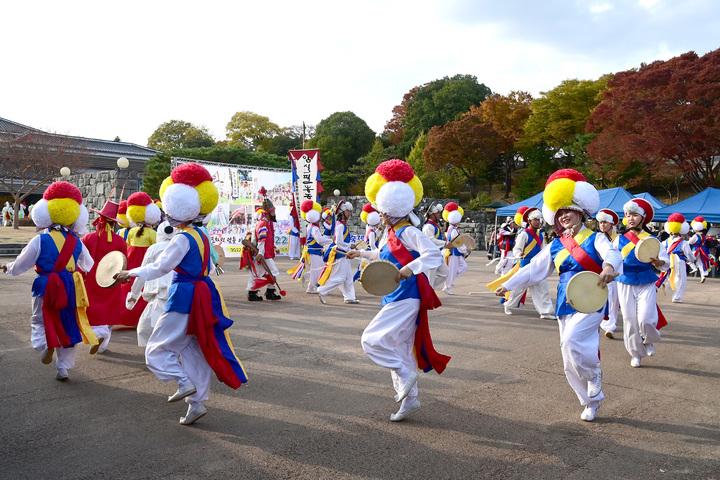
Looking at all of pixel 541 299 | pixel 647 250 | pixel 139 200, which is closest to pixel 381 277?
pixel 647 250

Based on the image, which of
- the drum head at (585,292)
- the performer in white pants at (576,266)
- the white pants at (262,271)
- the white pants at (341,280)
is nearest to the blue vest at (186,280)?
the performer in white pants at (576,266)

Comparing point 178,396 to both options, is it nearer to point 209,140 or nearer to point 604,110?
point 604,110

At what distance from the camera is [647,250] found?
637cm

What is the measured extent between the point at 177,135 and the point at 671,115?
1516 inches

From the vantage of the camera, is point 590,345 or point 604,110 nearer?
point 590,345

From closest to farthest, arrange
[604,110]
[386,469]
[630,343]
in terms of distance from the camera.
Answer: [386,469] < [630,343] < [604,110]

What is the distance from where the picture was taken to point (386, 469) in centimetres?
343

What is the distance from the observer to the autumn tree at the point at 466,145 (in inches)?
1240

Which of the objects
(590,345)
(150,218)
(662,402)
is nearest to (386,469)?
(590,345)

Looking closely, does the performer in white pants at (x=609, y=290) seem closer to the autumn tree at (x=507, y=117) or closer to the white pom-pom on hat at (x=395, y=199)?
the white pom-pom on hat at (x=395, y=199)

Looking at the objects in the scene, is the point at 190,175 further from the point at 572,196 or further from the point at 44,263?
the point at 572,196

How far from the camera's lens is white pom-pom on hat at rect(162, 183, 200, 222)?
14.1ft

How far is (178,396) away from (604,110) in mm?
24632

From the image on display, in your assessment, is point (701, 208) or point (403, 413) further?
point (701, 208)
